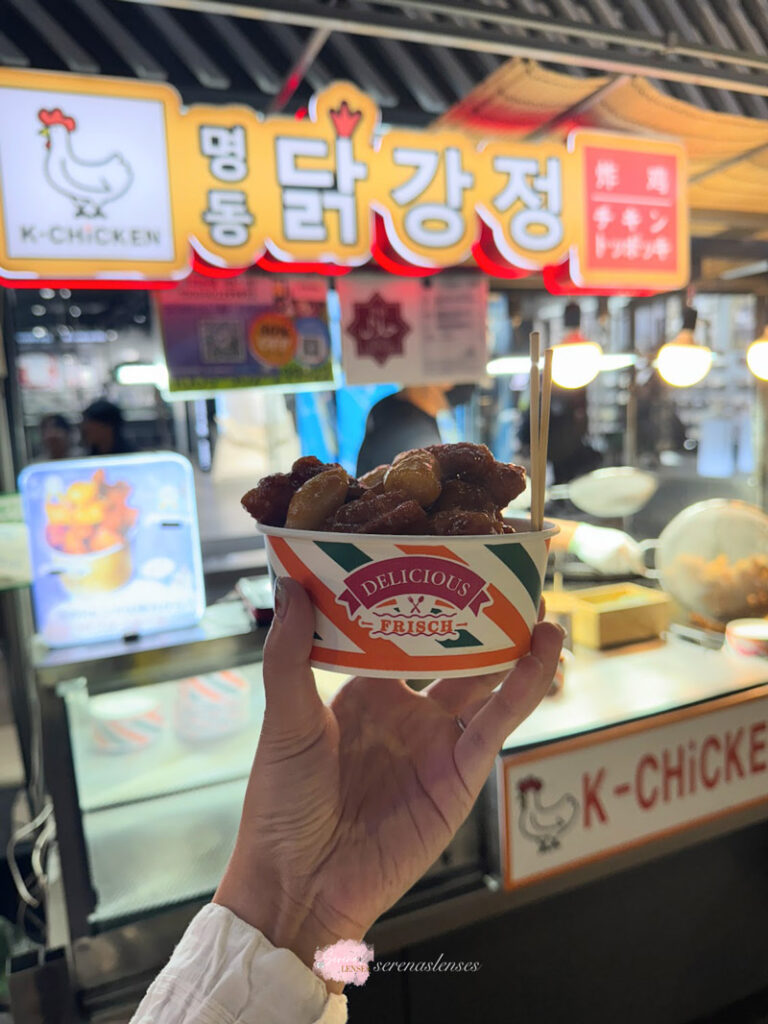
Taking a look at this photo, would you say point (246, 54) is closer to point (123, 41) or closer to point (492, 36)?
point (123, 41)

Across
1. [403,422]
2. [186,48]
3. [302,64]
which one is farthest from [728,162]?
[186,48]

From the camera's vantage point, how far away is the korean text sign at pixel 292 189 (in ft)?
A: 7.63

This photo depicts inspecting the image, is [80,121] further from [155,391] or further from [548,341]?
[548,341]

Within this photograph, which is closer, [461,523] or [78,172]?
[461,523]

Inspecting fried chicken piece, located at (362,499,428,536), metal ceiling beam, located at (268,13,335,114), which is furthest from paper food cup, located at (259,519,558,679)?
metal ceiling beam, located at (268,13,335,114)

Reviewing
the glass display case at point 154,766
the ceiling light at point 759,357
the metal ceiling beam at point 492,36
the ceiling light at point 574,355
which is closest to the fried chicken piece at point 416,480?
the glass display case at point 154,766

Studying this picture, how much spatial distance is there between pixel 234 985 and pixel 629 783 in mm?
1342

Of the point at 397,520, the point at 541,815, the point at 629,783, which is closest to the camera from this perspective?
the point at 397,520

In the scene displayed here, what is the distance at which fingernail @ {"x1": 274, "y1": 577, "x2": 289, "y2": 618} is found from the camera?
987 millimetres

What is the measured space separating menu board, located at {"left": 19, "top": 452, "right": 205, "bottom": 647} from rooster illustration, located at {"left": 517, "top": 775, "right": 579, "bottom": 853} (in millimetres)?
992

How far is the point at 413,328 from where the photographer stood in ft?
11.2

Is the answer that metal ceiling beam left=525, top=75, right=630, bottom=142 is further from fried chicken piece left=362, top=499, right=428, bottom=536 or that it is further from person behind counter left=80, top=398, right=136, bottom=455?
fried chicken piece left=362, top=499, right=428, bottom=536

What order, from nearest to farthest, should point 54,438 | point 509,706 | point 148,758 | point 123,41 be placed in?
point 509,706
point 148,758
point 123,41
point 54,438

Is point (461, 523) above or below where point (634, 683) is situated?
above
